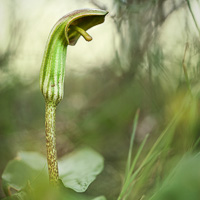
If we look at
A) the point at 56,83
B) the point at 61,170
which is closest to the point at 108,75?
the point at 61,170

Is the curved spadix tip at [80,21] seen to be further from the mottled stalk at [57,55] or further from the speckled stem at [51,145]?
the speckled stem at [51,145]

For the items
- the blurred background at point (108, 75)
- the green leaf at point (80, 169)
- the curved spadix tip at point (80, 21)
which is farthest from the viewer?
the blurred background at point (108, 75)

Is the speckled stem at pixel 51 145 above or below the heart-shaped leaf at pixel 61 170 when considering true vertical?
above

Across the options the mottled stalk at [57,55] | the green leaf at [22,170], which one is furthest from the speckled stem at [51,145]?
the green leaf at [22,170]

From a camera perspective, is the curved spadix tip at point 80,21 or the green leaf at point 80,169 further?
the green leaf at point 80,169

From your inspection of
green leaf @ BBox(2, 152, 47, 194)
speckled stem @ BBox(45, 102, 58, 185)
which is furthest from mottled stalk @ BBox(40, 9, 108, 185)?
green leaf @ BBox(2, 152, 47, 194)

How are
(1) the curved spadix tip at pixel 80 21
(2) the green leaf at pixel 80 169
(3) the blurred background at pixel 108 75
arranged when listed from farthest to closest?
(3) the blurred background at pixel 108 75 → (2) the green leaf at pixel 80 169 → (1) the curved spadix tip at pixel 80 21

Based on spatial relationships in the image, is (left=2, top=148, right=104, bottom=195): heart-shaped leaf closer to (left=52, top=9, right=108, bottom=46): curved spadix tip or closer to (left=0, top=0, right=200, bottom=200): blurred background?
(left=0, top=0, right=200, bottom=200): blurred background
